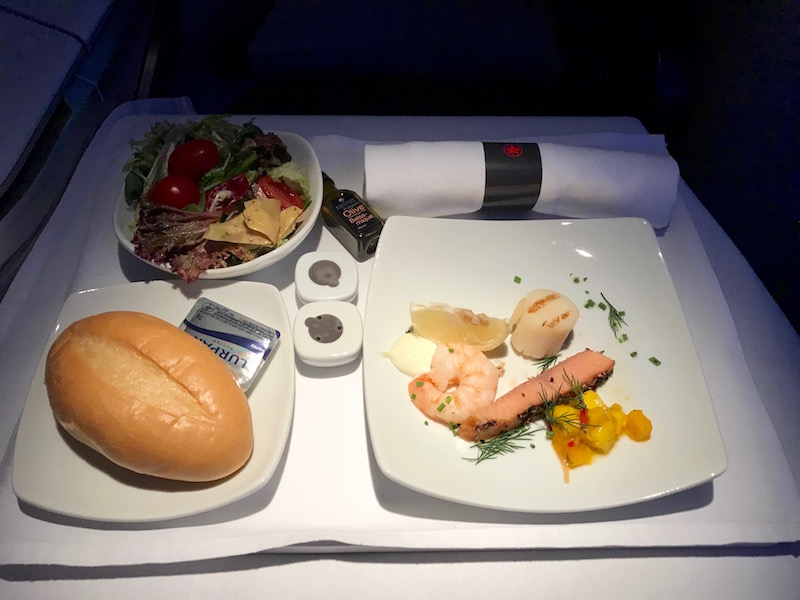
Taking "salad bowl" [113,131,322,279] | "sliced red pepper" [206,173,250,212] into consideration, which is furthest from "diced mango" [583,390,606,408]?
"sliced red pepper" [206,173,250,212]

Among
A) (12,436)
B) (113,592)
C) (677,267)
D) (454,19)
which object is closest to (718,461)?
(677,267)

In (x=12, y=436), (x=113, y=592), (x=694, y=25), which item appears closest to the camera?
(x=113, y=592)

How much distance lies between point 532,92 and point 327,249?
131cm

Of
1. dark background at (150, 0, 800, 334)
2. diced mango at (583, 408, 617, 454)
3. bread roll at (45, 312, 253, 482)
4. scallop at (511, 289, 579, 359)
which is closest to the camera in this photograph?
bread roll at (45, 312, 253, 482)

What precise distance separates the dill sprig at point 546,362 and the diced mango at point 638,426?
187 mm

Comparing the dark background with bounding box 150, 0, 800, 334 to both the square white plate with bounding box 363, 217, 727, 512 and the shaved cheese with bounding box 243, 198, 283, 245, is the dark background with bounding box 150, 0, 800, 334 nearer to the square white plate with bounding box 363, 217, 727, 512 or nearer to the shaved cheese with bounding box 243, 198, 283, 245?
the square white plate with bounding box 363, 217, 727, 512

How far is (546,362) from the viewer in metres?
1.19

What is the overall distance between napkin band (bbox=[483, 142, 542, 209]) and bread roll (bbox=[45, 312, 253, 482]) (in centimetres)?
79

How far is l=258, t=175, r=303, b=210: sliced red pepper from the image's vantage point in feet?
4.36

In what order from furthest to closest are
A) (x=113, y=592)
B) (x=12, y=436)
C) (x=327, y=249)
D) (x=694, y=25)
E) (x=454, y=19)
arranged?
(x=454, y=19), (x=694, y=25), (x=327, y=249), (x=12, y=436), (x=113, y=592)

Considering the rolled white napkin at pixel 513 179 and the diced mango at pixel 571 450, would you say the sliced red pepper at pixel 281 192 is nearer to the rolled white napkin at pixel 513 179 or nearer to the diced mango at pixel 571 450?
the rolled white napkin at pixel 513 179

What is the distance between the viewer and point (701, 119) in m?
1.75

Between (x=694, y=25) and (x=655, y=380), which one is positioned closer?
(x=655, y=380)

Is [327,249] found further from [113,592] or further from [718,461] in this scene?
[718,461]
